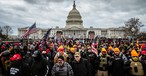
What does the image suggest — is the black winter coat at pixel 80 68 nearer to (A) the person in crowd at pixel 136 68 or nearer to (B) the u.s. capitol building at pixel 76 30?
(A) the person in crowd at pixel 136 68

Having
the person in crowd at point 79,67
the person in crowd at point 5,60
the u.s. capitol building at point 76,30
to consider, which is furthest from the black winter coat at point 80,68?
the u.s. capitol building at point 76,30

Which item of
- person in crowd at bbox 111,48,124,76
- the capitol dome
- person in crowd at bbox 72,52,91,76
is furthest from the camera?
the capitol dome

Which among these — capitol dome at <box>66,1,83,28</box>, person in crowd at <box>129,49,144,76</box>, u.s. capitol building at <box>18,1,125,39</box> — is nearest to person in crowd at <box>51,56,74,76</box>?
person in crowd at <box>129,49,144,76</box>

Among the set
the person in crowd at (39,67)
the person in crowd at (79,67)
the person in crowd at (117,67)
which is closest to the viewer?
the person in crowd at (39,67)

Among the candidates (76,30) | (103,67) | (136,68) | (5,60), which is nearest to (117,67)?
(103,67)

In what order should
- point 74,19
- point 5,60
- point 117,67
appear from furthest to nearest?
1. point 74,19
2. point 5,60
3. point 117,67

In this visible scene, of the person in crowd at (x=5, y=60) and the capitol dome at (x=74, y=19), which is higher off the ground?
the capitol dome at (x=74, y=19)

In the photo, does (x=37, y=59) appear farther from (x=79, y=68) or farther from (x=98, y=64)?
(x=98, y=64)

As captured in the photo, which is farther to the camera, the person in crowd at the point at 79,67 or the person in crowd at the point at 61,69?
the person in crowd at the point at 79,67

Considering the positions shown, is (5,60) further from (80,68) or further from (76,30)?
(76,30)

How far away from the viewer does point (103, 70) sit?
8711 millimetres

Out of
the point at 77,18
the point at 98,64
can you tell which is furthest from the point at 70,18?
the point at 98,64

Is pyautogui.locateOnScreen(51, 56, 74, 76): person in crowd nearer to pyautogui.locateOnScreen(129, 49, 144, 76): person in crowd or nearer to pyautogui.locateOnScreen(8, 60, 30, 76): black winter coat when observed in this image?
pyautogui.locateOnScreen(8, 60, 30, 76): black winter coat

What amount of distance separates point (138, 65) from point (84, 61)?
65.7 inches
